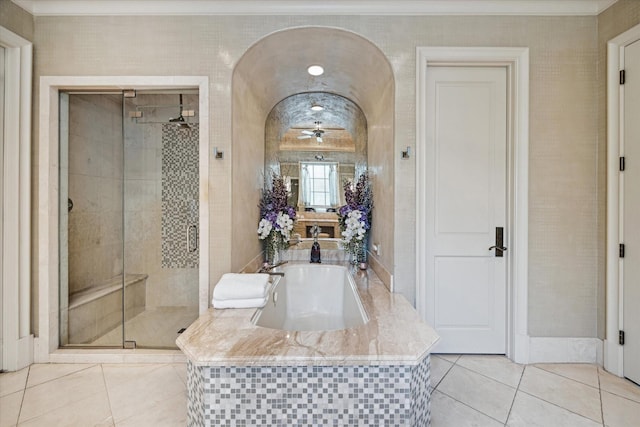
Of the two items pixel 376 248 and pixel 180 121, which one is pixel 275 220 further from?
pixel 180 121

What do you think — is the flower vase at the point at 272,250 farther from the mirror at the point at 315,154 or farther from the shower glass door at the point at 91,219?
the shower glass door at the point at 91,219

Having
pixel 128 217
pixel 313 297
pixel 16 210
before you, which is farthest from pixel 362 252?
pixel 16 210

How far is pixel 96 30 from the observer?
231 cm

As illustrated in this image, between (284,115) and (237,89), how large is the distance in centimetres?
120

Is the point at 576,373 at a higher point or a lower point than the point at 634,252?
lower

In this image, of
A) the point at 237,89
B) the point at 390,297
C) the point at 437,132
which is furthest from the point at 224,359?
the point at 437,132

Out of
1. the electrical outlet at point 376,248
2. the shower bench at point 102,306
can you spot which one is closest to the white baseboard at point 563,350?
the electrical outlet at point 376,248

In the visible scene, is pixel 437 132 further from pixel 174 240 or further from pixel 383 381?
pixel 174 240

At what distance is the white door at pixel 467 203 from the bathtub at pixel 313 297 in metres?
0.75

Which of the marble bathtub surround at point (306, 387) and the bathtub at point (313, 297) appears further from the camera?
the bathtub at point (313, 297)

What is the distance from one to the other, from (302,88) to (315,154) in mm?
726

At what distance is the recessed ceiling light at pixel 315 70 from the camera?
112 inches

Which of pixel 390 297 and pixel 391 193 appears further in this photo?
pixel 391 193

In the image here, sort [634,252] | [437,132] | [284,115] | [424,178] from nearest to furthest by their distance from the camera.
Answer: [634,252], [424,178], [437,132], [284,115]
